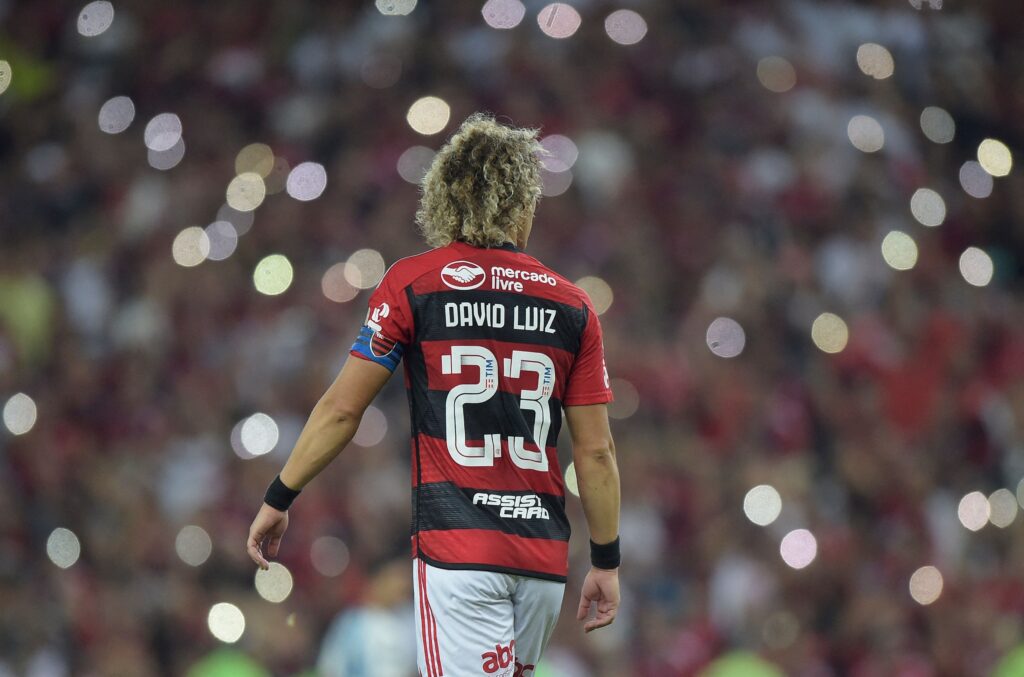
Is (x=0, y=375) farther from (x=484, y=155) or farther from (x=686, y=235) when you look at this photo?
(x=484, y=155)

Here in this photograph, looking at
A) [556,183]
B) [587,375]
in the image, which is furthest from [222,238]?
[587,375]

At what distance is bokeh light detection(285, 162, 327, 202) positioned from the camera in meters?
7.90

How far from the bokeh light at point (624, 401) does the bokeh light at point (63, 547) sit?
9.76 ft

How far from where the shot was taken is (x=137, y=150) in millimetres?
8055

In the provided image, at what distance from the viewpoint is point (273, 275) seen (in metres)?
7.71

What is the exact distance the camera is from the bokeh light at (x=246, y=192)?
311 inches

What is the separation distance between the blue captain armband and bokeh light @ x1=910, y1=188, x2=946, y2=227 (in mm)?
6046

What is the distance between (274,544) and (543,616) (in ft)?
2.13

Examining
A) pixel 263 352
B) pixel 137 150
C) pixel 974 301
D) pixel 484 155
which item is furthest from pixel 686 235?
pixel 484 155

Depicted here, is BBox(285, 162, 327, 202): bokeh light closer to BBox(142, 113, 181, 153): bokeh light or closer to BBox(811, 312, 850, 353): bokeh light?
BBox(142, 113, 181, 153): bokeh light

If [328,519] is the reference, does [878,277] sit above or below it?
above

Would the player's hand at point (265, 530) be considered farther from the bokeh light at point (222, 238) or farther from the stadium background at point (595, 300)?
the bokeh light at point (222, 238)

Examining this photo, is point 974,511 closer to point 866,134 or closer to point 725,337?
point 725,337

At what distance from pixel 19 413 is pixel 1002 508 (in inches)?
220
